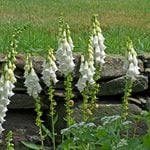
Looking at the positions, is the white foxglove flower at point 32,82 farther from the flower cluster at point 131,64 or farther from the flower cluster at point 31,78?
the flower cluster at point 131,64

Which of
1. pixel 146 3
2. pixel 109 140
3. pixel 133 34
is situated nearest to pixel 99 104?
pixel 133 34

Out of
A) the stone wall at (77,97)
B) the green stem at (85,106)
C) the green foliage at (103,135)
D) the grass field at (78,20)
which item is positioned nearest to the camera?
the green foliage at (103,135)

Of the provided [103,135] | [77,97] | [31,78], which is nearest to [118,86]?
[77,97]

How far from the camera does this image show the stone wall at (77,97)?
19.1 feet

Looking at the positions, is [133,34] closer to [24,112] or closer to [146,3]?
[24,112]

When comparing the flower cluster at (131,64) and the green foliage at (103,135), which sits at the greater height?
the flower cluster at (131,64)

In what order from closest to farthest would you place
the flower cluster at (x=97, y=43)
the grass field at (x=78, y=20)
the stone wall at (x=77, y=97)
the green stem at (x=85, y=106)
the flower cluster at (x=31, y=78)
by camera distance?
the flower cluster at (x=31, y=78)
the flower cluster at (x=97, y=43)
the green stem at (x=85, y=106)
the stone wall at (x=77, y=97)
the grass field at (x=78, y=20)

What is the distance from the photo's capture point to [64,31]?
14.6 ft

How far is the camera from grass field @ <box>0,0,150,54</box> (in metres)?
6.86

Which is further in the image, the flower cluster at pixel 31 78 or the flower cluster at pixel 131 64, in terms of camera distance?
the flower cluster at pixel 131 64

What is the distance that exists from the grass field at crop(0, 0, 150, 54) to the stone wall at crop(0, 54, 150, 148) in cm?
45

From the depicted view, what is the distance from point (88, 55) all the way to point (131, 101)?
1699mm

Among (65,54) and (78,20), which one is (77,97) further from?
(78,20)

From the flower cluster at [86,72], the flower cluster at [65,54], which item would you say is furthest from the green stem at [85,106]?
the flower cluster at [65,54]
